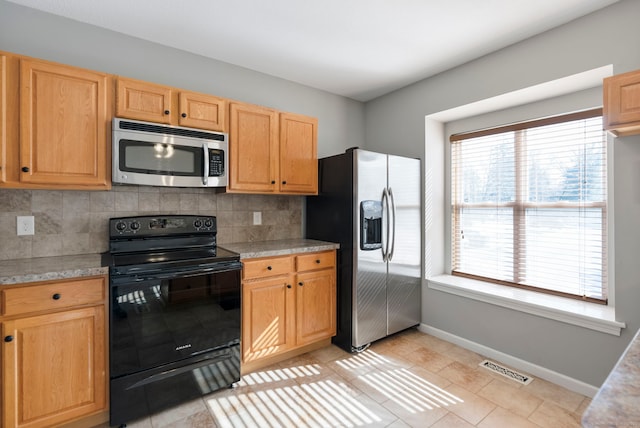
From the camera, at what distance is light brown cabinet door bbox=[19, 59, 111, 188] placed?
1.80 metres

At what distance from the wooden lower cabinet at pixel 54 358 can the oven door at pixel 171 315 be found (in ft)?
0.31

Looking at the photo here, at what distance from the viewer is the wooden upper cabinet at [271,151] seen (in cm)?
255

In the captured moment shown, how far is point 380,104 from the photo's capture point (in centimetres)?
371

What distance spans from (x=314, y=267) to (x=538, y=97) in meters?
2.39

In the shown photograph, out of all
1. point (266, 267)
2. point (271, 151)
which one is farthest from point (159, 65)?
point (266, 267)

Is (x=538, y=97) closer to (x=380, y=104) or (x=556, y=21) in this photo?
(x=556, y=21)

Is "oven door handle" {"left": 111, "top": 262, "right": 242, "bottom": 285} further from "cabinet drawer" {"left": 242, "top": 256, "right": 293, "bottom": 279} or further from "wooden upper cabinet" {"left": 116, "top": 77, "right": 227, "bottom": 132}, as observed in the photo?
"wooden upper cabinet" {"left": 116, "top": 77, "right": 227, "bottom": 132}

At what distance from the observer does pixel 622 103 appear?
1772mm

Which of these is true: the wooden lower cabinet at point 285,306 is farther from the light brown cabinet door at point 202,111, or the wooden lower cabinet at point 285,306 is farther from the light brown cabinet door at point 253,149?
the light brown cabinet door at point 202,111

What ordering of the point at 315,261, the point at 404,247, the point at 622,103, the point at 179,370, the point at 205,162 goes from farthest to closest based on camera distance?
1. the point at 404,247
2. the point at 315,261
3. the point at 205,162
4. the point at 179,370
5. the point at 622,103

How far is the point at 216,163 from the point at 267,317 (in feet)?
4.17

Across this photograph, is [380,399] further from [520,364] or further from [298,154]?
[298,154]

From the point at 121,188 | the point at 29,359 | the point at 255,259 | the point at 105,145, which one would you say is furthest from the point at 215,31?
the point at 29,359

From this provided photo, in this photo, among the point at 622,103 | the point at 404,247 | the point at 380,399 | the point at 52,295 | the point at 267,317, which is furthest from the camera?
the point at 404,247
